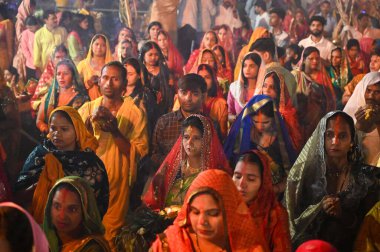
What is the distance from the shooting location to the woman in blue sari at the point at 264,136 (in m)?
7.14

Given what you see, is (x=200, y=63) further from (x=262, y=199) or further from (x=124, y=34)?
(x=262, y=199)

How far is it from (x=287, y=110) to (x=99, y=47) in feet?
5.35

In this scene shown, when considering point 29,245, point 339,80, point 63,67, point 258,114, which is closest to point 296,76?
point 339,80

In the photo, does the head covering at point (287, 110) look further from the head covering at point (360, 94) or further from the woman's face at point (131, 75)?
the woman's face at point (131, 75)

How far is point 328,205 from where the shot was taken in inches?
254

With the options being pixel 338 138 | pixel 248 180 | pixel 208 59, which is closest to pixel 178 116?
pixel 208 59

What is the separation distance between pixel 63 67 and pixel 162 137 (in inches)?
45.5

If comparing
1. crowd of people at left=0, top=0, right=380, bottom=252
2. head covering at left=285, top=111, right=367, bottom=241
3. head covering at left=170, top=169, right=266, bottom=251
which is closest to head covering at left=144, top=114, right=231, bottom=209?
crowd of people at left=0, top=0, right=380, bottom=252

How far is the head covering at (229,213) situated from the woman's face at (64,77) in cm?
277

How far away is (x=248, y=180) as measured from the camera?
6078 mm

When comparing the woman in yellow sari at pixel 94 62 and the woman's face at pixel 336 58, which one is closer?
the woman in yellow sari at pixel 94 62

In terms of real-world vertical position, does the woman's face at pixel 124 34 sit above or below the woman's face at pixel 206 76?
above

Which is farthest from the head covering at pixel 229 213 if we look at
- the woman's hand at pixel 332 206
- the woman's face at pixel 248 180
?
the woman's hand at pixel 332 206

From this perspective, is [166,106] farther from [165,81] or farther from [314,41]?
[314,41]
